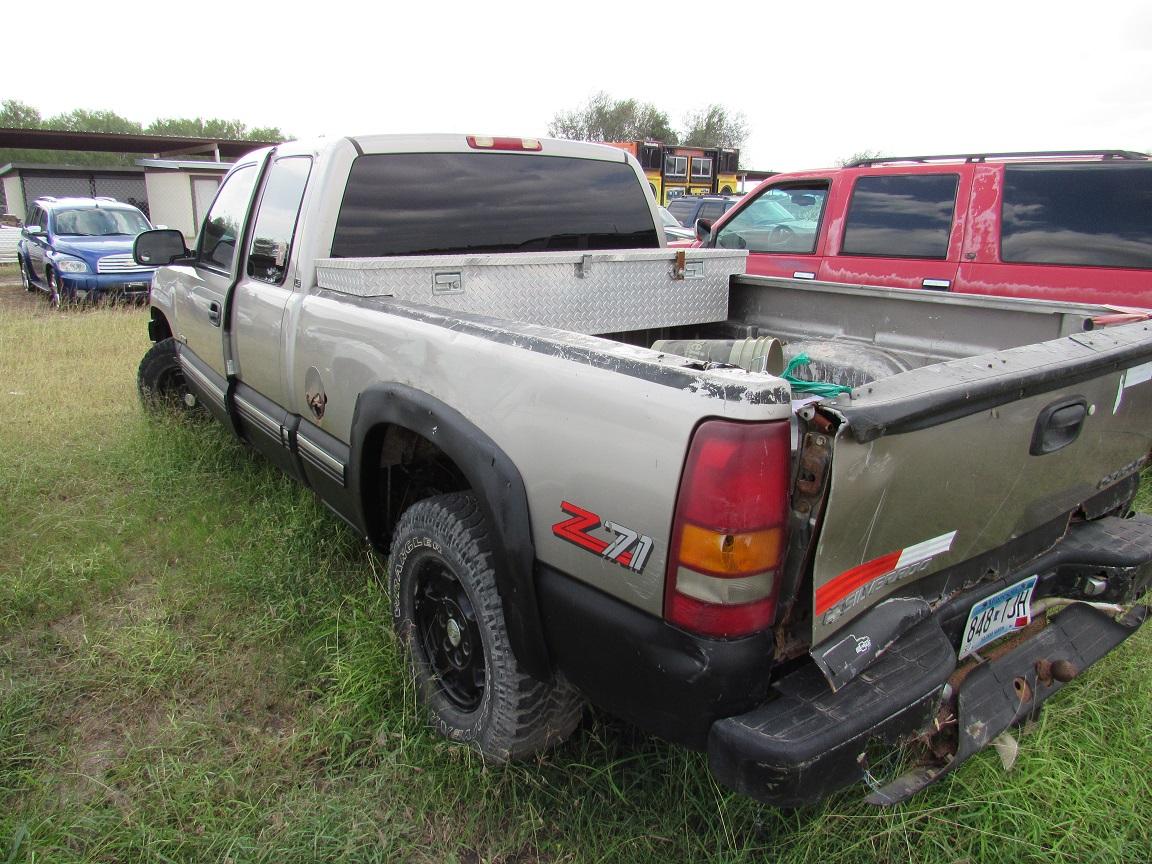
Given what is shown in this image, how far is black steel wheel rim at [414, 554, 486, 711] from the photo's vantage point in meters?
2.32

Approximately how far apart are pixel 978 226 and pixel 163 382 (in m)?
5.59

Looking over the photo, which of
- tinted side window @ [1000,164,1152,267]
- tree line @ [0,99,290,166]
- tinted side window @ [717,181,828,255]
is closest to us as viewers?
tinted side window @ [1000,164,1152,267]

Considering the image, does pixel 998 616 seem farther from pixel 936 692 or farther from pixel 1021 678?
pixel 936 692

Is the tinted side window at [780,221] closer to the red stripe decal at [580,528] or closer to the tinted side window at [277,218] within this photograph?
the tinted side window at [277,218]

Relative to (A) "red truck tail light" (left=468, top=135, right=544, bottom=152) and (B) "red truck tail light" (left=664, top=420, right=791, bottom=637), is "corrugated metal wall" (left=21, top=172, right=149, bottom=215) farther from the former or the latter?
(B) "red truck tail light" (left=664, top=420, right=791, bottom=637)

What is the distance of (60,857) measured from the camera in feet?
6.64

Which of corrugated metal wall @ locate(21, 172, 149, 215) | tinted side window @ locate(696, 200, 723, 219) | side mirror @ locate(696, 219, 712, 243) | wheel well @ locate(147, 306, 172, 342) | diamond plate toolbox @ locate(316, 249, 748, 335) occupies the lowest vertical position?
wheel well @ locate(147, 306, 172, 342)

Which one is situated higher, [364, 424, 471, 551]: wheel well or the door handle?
the door handle

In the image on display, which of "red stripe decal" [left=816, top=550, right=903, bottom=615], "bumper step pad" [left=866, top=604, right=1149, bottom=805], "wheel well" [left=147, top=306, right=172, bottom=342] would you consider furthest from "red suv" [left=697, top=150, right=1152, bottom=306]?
"wheel well" [left=147, top=306, right=172, bottom=342]

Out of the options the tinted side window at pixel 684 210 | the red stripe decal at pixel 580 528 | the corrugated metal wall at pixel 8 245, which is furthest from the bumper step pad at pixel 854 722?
the corrugated metal wall at pixel 8 245

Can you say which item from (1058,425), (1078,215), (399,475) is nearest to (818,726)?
(1058,425)

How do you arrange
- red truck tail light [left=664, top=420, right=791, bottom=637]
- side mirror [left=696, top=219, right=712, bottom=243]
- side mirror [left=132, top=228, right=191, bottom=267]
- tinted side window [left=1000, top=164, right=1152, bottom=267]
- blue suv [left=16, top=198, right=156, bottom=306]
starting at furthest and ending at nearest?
1. blue suv [left=16, top=198, right=156, bottom=306]
2. side mirror [left=696, top=219, right=712, bottom=243]
3. tinted side window [left=1000, top=164, right=1152, bottom=267]
4. side mirror [left=132, top=228, right=191, bottom=267]
5. red truck tail light [left=664, top=420, right=791, bottom=637]

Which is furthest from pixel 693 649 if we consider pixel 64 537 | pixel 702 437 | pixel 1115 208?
pixel 1115 208

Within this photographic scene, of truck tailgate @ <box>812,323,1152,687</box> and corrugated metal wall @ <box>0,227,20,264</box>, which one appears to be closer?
truck tailgate @ <box>812,323,1152,687</box>
